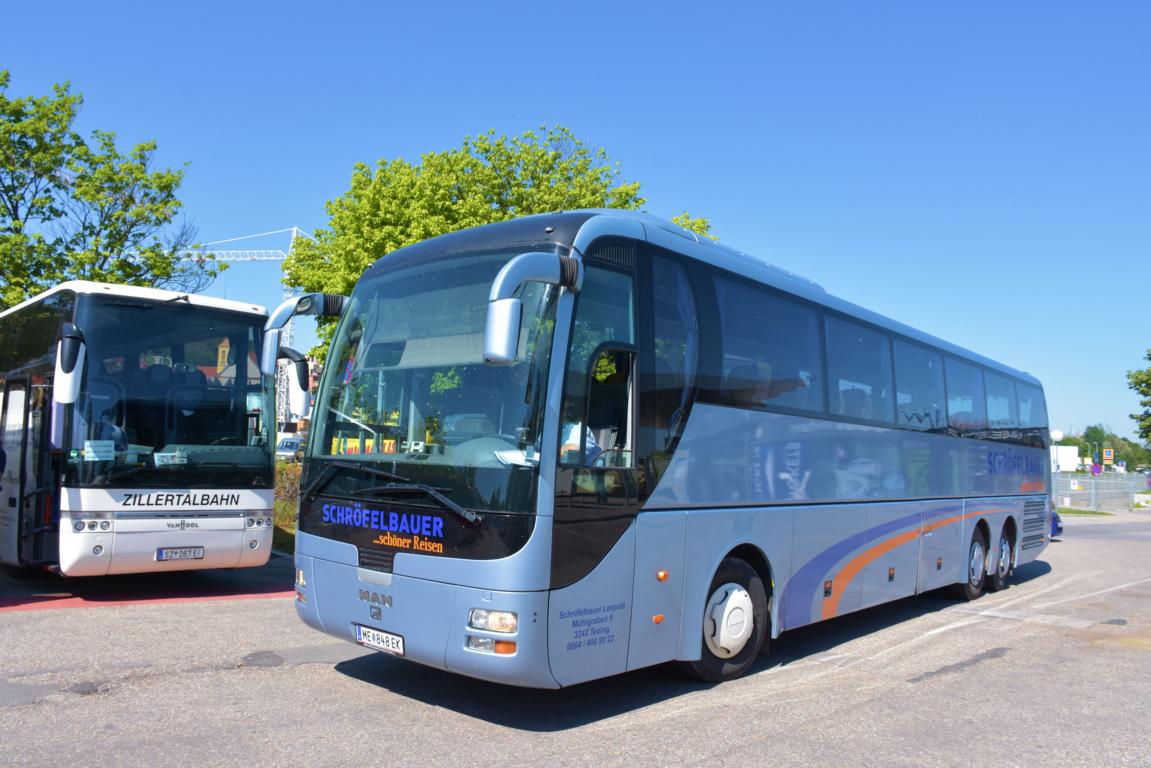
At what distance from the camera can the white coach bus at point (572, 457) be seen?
561 cm

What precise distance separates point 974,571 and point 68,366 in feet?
38.1

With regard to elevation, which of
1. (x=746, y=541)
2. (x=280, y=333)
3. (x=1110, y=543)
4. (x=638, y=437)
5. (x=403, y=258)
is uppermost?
(x=403, y=258)

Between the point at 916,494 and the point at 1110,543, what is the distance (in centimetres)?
1836

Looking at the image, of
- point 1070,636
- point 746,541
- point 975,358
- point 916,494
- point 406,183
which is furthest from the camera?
point 406,183

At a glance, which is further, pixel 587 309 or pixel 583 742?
pixel 587 309

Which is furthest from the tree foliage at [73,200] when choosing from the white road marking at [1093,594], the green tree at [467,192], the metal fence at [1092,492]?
the metal fence at [1092,492]

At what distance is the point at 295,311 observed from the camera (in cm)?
702

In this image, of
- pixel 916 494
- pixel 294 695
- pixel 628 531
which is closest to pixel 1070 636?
pixel 916 494

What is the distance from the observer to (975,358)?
13.5 metres

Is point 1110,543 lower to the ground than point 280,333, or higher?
lower

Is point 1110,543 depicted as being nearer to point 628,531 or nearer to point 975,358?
point 975,358

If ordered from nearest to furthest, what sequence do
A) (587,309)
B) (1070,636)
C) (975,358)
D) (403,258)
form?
(587,309)
(403,258)
(1070,636)
(975,358)

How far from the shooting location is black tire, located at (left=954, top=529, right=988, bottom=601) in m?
12.7

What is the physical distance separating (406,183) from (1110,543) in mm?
21765
